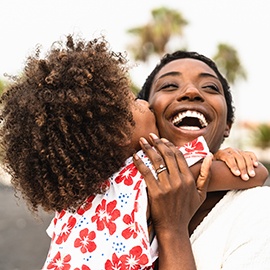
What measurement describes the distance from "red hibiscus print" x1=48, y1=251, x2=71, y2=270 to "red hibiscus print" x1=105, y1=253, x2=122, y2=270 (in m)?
0.15

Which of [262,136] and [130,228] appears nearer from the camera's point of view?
[130,228]

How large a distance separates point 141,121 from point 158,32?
25.9 m

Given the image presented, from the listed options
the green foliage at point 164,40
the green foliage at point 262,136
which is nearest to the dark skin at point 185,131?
the green foliage at point 262,136

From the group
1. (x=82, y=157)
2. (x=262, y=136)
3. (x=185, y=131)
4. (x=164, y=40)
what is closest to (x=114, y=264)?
(x=82, y=157)

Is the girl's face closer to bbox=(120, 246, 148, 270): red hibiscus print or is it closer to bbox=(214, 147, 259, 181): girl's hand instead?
bbox=(214, 147, 259, 181): girl's hand

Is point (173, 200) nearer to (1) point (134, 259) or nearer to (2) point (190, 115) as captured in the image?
(1) point (134, 259)

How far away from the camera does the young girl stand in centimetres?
204

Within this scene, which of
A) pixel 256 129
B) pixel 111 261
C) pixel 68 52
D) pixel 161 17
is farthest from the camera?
pixel 161 17

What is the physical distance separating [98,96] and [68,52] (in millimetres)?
269

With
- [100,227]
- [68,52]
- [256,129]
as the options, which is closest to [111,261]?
[100,227]

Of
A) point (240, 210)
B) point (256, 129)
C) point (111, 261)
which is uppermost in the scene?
point (256, 129)

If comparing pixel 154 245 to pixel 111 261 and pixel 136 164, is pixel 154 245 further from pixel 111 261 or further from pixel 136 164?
pixel 136 164

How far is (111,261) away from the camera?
6.70ft

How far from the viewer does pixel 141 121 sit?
2.38m
